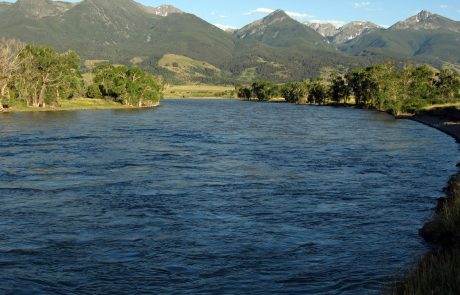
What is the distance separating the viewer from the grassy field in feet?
503

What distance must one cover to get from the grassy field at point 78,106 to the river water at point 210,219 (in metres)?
96.5

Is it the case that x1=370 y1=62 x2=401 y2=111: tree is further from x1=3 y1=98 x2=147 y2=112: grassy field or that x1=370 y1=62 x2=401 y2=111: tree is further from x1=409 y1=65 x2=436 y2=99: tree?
x1=3 y1=98 x2=147 y2=112: grassy field

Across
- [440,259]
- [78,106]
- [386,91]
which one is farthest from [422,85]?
[440,259]

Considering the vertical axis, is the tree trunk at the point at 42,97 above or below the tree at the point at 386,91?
below

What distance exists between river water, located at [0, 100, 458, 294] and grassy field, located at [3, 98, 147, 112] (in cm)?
9653

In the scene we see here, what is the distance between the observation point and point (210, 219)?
3009 centimetres

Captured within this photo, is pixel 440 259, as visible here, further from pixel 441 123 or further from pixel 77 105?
pixel 77 105

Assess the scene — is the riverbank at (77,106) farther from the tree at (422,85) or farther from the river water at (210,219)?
the tree at (422,85)

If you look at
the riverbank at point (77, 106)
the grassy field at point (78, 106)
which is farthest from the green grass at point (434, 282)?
the grassy field at point (78, 106)

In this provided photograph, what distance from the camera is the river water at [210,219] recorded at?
20.9m

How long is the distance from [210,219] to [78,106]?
506 ft

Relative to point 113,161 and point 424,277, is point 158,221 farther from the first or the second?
point 113,161

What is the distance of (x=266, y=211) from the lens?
32.2 metres

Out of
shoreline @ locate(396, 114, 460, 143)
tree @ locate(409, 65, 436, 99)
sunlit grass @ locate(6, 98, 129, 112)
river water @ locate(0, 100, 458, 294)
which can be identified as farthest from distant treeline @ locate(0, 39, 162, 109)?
tree @ locate(409, 65, 436, 99)
